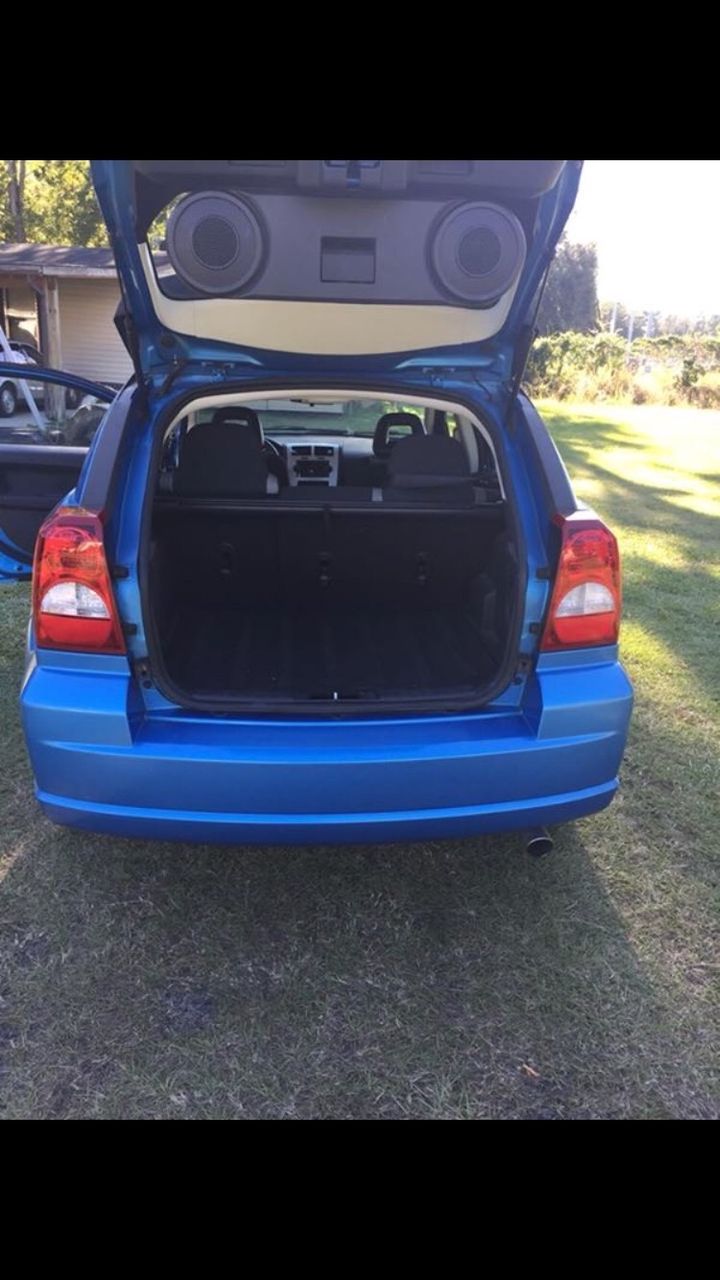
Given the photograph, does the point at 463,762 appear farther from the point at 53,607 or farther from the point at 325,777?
the point at 53,607

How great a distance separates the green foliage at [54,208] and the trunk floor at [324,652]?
26051 millimetres

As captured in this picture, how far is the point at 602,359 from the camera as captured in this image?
20.6 meters

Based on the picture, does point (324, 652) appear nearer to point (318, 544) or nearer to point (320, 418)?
point (318, 544)

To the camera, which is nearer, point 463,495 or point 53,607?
point 53,607

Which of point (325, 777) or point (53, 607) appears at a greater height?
point (53, 607)

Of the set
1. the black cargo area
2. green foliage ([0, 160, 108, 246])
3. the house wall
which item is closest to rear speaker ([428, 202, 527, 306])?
the black cargo area

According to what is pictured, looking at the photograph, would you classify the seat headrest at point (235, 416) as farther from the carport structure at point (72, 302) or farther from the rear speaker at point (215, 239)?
the carport structure at point (72, 302)

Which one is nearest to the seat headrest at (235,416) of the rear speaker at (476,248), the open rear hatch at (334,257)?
the open rear hatch at (334,257)

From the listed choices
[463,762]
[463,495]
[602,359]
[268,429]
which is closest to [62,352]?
[602,359]

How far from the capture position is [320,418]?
5504 millimetres

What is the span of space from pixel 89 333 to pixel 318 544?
18141 millimetres

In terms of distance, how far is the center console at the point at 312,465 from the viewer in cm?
448

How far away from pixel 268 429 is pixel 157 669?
3.34m

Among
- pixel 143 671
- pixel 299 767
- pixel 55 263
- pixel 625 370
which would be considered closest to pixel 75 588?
pixel 143 671
